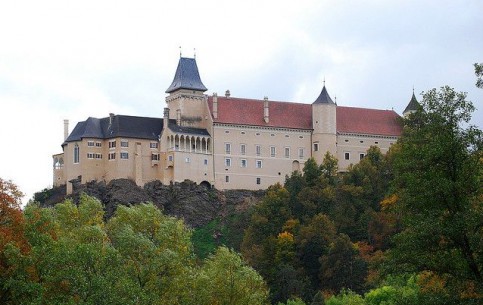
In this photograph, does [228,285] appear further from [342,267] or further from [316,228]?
[316,228]

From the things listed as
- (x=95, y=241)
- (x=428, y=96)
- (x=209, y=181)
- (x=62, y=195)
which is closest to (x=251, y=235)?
(x=209, y=181)

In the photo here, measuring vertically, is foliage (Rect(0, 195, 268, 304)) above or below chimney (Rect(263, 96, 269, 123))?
below

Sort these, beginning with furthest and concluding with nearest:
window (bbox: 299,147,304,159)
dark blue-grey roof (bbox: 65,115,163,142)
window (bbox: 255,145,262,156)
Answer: window (bbox: 299,147,304,159), window (bbox: 255,145,262,156), dark blue-grey roof (bbox: 65,115,163,142)

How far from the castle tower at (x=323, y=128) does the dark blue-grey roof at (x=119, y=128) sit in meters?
16.0

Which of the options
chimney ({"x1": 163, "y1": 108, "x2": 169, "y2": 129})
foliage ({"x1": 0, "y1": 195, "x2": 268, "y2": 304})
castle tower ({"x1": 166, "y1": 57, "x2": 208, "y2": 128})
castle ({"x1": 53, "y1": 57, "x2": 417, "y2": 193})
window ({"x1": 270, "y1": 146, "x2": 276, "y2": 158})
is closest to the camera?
foliage ({"x1": 0, "y1": 195, "x2": 268, "y2": 304})

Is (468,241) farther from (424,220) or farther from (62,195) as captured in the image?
(62,195)

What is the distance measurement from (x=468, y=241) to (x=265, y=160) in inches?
3115

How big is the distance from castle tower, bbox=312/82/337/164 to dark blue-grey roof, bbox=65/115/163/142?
16032 millimetres

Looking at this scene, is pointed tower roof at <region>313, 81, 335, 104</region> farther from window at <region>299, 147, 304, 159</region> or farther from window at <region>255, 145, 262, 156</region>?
window at <region>255, 145, 262, 156</region>

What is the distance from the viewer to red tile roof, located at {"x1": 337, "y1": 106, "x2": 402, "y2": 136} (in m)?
126

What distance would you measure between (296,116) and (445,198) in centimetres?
8281

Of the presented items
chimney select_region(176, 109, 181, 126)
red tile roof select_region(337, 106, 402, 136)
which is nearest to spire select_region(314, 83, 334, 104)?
red tile roof select_region(337, 106, 402, 136)

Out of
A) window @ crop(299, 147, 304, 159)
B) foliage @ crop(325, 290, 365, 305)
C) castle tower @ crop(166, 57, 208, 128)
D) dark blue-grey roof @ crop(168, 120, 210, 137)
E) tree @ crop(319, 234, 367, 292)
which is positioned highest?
castle tower @ crop(166, 57, 208, 128)

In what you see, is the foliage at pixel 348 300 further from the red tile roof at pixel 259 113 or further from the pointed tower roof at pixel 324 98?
the pointed tower roof at pixel 324 98
